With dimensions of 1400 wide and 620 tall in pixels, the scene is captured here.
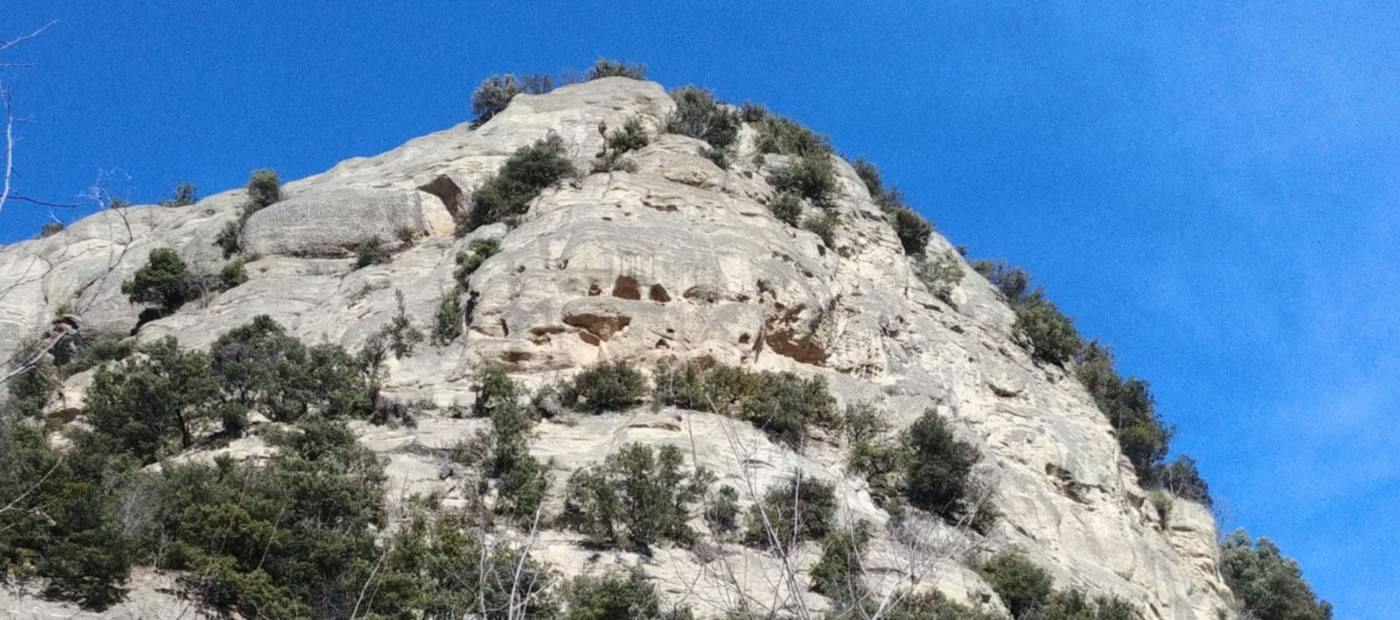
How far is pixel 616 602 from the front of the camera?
15.8 metres

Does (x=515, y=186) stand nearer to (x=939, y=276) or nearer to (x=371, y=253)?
(x=371, y=253)

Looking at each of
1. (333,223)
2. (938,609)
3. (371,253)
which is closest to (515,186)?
(371,253)

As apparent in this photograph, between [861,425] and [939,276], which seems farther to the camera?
[939,276]

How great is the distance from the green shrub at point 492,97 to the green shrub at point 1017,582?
28912mm

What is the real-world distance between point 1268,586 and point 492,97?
2862 centimetres

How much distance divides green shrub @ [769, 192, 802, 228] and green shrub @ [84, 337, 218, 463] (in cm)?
1483

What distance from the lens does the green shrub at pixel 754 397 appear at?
80.1 feet

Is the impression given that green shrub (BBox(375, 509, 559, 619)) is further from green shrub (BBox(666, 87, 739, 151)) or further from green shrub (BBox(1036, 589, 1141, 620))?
green shrub (BBox(666, 87, 739, 151))

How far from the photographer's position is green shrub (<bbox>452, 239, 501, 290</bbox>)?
2948 centimetres

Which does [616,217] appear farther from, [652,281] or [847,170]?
[847,170]

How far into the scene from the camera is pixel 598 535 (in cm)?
1969

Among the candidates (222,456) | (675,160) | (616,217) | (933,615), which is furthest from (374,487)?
(675,160)

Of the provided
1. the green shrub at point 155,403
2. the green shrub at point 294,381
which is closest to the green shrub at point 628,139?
the green shrub at point 294,381

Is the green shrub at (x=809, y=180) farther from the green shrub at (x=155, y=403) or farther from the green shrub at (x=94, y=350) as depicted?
the green shrub at (x=155, y=403)
